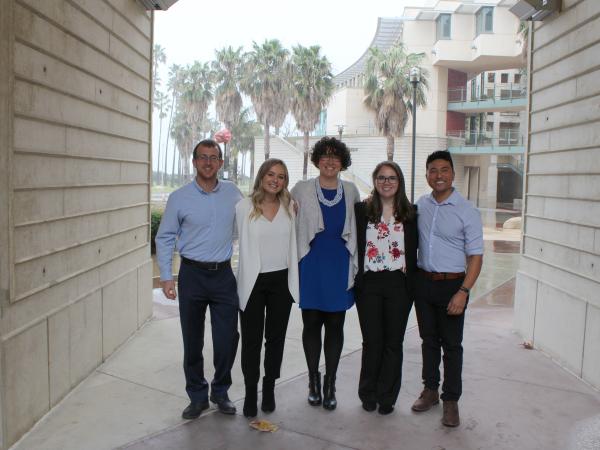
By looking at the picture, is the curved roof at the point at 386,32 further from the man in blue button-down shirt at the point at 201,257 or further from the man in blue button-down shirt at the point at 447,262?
the man in blue button-down shirt at the point at 201,257

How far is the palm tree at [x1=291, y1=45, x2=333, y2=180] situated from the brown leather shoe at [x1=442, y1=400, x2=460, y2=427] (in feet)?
129

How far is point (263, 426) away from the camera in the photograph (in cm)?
407

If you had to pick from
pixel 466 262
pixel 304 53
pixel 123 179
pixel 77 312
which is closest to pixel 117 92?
pixel 123 179

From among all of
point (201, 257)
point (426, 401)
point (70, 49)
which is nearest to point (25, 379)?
point (201, 257)

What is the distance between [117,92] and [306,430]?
380 cm

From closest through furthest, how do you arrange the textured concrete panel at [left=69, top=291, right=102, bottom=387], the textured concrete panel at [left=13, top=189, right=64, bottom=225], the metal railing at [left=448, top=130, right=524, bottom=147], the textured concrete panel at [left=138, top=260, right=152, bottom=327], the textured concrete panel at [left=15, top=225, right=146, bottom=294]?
the textured concrete panel at [left=13, top=189, right=64, bottom=225], the textured concrete panel at [left=15, top=225, right=146, bottom=294], the textured concrete panel at [left=69, top=291, right=102, bottom=387], the textured concrete panel at [left=138, top=260, right=152, bottom=327], the metal railing at [left=448, top=130, right=524, bottom=147]

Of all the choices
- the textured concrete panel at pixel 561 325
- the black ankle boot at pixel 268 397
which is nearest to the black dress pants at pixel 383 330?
the black ankle boot at pixel 268 397

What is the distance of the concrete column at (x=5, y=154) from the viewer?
359 centimetres

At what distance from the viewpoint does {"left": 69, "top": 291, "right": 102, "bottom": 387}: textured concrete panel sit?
15.7ft

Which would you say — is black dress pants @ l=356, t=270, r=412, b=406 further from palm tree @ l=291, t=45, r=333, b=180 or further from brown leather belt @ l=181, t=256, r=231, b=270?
palm tree @ l=291, t=45, r=333, b=180

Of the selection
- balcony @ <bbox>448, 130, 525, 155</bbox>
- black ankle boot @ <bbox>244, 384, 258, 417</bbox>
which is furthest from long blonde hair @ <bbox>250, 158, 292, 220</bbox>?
balcony @ <bbox>448, 130, 525, 155</bbox>

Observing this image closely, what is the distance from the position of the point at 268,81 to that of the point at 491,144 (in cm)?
1743

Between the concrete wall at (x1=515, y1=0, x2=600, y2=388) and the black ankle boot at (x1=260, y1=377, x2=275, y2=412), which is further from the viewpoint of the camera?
the concrete wall at (x1=515, y1=0, x2=600, y2=388)

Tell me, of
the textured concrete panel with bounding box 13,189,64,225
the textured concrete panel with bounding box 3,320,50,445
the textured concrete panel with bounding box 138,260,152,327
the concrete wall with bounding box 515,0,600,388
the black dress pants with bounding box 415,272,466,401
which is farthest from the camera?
the textured concrete panel with bounding box 138,260,152,327
